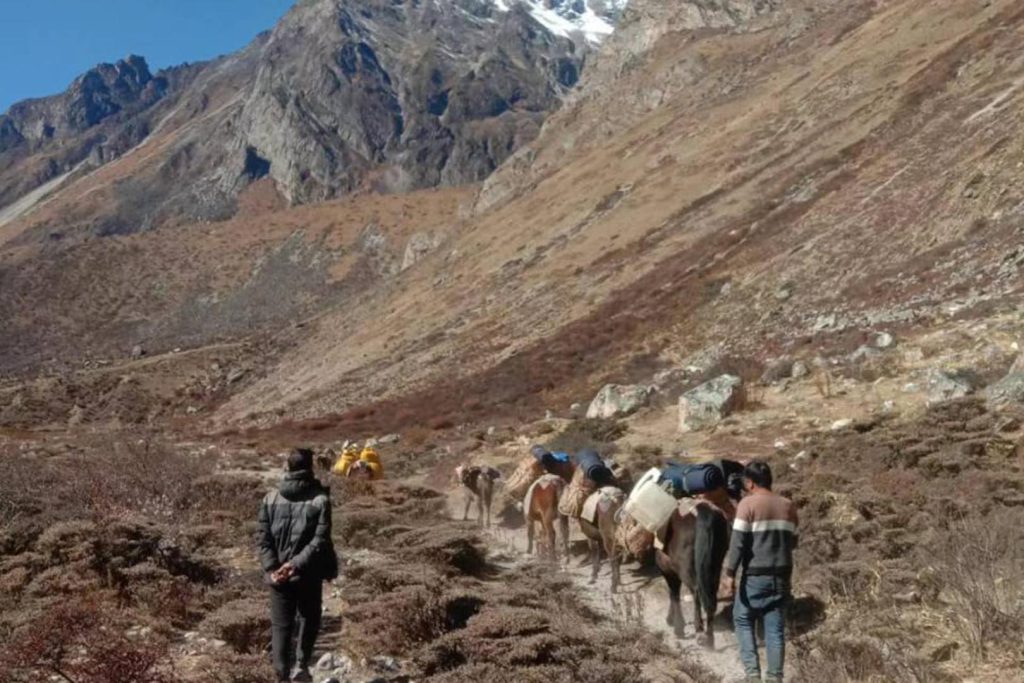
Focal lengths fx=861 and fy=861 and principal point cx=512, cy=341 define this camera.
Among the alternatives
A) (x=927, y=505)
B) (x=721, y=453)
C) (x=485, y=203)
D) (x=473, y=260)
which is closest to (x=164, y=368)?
(x=473, y=260)

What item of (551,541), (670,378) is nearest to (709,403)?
(670,378)

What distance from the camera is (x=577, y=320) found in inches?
1481

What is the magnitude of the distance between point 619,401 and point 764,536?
15.9m

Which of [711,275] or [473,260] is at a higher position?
[473,260]

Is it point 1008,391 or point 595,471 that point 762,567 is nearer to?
point 595,471

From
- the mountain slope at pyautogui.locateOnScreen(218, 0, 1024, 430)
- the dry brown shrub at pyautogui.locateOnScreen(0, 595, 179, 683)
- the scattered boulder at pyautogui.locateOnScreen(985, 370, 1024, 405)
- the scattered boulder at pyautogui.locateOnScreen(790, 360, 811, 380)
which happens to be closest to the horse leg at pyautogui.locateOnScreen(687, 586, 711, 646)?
the dry brown shrub at pyautogui.locateOnScreen(0, 595, 179, 683)

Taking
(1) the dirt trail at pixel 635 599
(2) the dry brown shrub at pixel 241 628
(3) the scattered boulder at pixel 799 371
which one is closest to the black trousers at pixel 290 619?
(2) the dry brown shrub at pixel 241 628

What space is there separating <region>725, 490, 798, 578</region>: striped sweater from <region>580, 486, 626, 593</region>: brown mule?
11.0 ft

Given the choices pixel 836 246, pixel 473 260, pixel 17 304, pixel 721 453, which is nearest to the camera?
pixel 721 453

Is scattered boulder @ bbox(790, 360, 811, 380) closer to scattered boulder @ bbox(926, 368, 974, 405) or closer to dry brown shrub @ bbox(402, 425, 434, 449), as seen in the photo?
scattered boulder @ bbox(926, 368, 974, 405)

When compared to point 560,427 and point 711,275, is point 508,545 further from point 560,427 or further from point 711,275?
point 711,275

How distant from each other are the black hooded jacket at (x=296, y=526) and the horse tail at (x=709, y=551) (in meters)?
3.65

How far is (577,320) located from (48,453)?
22.2m

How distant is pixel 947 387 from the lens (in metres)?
15.5
